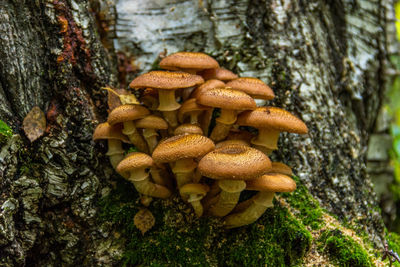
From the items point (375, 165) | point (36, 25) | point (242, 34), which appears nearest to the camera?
point (36, 25)

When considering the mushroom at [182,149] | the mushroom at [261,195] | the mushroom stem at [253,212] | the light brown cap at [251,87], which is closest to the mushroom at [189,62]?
the light brown cap at [251,87]

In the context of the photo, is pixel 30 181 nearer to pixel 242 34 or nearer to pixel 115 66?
pixel 115 66

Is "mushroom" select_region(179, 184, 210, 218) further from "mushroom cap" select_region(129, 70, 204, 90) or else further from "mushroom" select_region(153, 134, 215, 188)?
"mushroom cap" select_region(129, 70, 204, 90)

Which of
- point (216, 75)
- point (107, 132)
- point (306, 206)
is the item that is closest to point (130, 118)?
point (107, 132)

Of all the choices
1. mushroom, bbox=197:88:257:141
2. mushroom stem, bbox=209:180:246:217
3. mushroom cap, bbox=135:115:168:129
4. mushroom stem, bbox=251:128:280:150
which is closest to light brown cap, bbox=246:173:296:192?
mushroom stem, bbox=209:180:246:217

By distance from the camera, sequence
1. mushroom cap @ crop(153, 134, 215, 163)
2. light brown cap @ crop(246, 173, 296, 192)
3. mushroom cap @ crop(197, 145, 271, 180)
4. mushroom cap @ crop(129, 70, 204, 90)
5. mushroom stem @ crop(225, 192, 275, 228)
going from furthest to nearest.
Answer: mushroom stem @ crop(225, 192, 275, 228) → mushroom cap @ crop(129, 70, 204, 90) → light brown cap @ crop(246, 173, 296, 192) → mushroom cap @ crop(153, 134, 215, 163) → mushroom cap @ crop(197, 145, 271, 180)

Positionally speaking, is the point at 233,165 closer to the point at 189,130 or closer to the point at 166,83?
the point at 189,130

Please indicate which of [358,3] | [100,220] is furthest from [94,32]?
[358,3]
